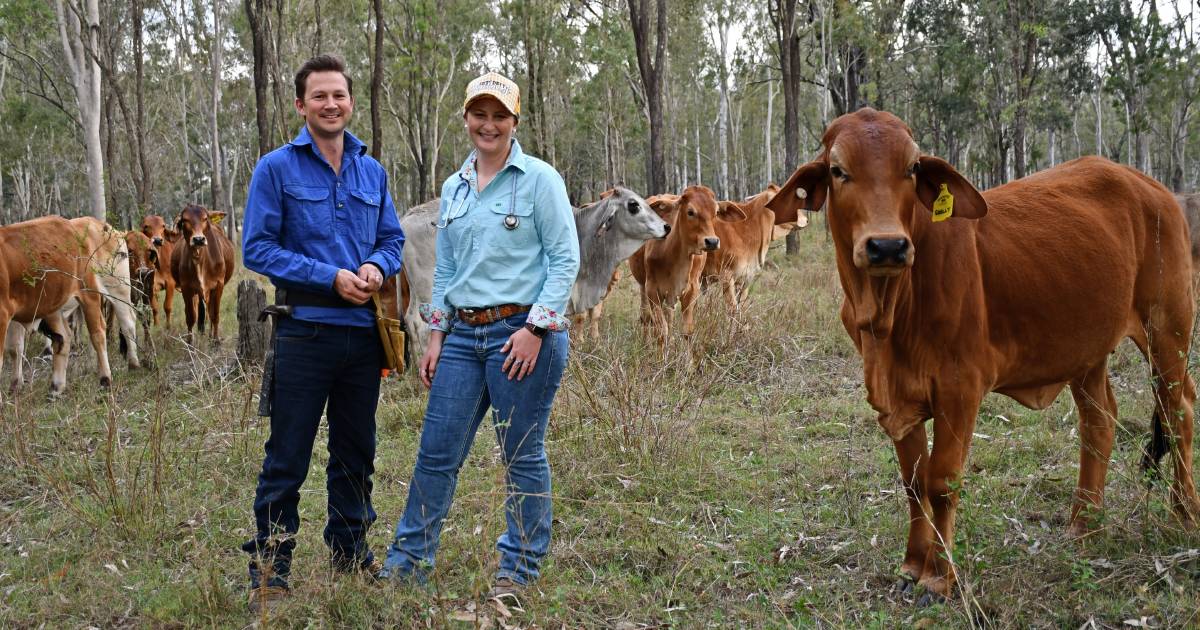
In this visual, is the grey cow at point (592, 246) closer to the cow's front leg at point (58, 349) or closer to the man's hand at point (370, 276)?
the cow's front leg at point (58, 349)

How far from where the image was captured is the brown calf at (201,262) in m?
10.7

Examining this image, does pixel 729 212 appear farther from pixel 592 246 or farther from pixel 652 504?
pixel 652 504

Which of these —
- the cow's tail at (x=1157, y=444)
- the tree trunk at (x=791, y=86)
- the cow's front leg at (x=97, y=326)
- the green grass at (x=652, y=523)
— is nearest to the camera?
the green grass at (x=652, y=523)

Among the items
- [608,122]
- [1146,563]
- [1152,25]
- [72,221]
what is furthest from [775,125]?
[1146,563]

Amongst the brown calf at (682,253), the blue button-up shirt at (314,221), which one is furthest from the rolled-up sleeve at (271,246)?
the brown calf at (682,253)

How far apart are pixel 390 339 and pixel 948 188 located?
7.46 feet

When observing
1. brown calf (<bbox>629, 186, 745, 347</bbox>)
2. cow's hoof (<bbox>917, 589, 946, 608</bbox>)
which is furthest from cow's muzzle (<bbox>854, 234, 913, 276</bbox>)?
brown calf (<bbox>629, 186, 745, 347</bbox>)

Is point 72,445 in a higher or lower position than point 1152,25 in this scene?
lower

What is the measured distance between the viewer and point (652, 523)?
4.52m

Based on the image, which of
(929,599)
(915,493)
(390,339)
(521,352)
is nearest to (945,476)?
(915,493)

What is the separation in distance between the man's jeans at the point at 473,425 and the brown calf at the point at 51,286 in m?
5.58

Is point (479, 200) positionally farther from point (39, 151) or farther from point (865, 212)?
point (39, 151)

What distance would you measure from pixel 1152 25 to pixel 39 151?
146 ft

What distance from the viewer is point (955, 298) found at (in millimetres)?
3418
